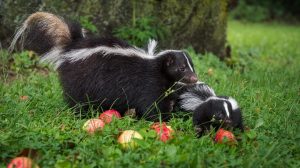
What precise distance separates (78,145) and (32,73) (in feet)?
10.9

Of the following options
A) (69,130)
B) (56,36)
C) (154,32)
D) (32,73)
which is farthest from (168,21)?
(69,130)

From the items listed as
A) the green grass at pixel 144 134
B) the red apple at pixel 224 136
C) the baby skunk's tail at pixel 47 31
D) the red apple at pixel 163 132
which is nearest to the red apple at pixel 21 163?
the green grass at pixel 144 134

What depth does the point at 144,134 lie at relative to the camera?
394 cm

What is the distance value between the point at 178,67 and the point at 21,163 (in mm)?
2230

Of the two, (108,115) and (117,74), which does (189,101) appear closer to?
(117,74)

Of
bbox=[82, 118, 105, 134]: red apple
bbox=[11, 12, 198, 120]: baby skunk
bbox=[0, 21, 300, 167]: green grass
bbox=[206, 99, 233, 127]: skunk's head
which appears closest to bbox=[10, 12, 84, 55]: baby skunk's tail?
bbox=[11, 12, 198, 120]: baby skunk

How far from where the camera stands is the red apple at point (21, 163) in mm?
3262

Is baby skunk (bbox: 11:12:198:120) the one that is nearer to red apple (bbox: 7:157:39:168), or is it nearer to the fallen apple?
the fallen apple

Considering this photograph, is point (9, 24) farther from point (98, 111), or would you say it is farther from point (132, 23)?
point (98, 111)

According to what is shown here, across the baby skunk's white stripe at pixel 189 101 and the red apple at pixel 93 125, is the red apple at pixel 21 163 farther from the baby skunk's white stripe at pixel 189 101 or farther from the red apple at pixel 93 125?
the baby skunk's white stripe at pixel 189 101

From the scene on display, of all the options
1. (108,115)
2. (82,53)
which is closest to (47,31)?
(82,53)

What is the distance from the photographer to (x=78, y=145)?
3789 millimetres

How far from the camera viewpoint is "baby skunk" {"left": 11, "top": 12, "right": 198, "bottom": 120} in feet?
16.4

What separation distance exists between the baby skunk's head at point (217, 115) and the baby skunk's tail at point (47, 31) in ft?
5.39
